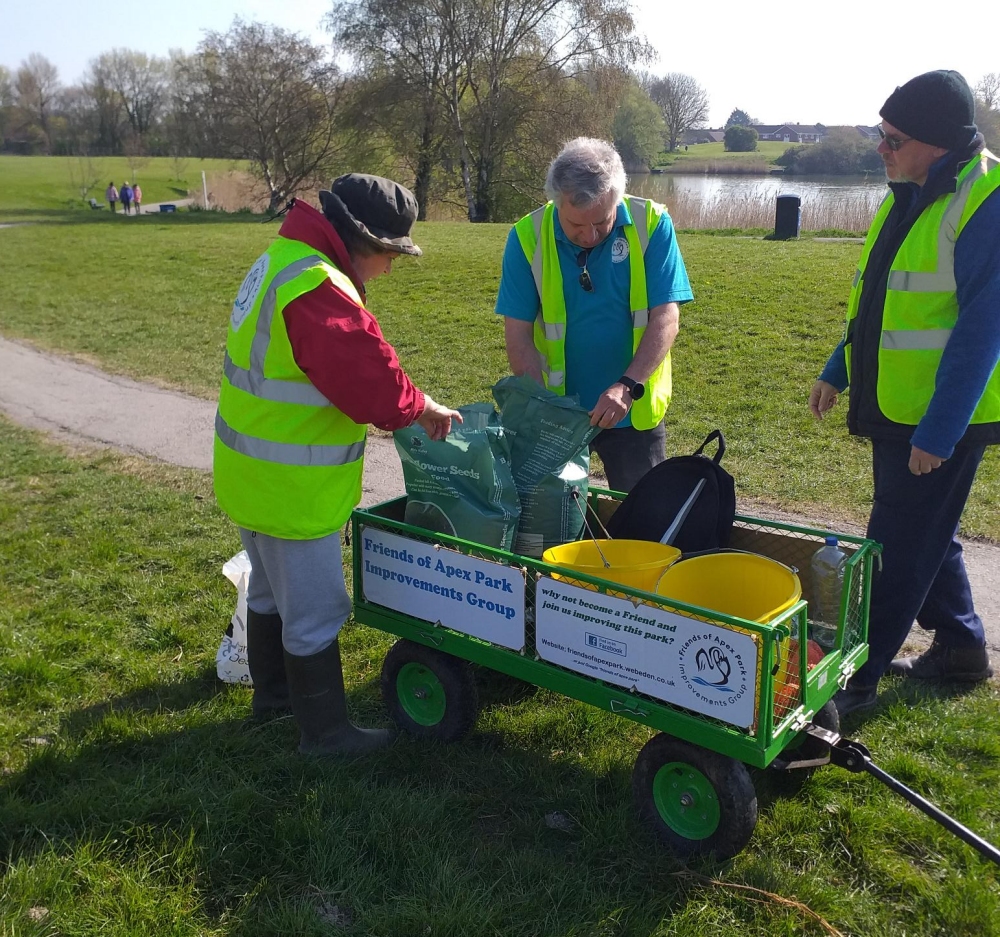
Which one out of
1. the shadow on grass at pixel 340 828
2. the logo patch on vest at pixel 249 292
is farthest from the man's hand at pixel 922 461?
the logo patch on vest at pixel 249 292

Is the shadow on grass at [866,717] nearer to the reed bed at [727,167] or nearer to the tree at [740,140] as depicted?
the reed bed at [727,167]

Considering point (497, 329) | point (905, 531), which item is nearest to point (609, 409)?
point (905, 531)

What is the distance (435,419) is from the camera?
10.6 ft

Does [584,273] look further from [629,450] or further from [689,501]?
[689,501]

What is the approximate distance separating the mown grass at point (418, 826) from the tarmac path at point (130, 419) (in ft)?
7.72

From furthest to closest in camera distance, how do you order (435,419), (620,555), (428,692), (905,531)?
(428,692) < (905,531) < (620,555) < (435,419)

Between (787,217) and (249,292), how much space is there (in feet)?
48.4

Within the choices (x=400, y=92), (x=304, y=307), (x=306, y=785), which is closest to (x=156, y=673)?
(x=306, y=785)

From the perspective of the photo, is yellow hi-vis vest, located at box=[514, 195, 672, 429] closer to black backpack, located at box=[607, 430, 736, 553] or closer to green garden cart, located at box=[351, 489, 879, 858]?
black backpack, located at box=[607, 430, 736, 553]

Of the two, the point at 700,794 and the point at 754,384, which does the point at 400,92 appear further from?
the point at 700,794

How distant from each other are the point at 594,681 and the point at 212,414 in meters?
7.06

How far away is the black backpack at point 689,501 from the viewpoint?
3.45 metres

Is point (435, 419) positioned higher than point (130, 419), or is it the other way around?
point (435, 419)

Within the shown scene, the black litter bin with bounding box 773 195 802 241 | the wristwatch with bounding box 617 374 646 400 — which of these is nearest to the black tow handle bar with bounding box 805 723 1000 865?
the wristwatch with bounding box 617 374 646 400
